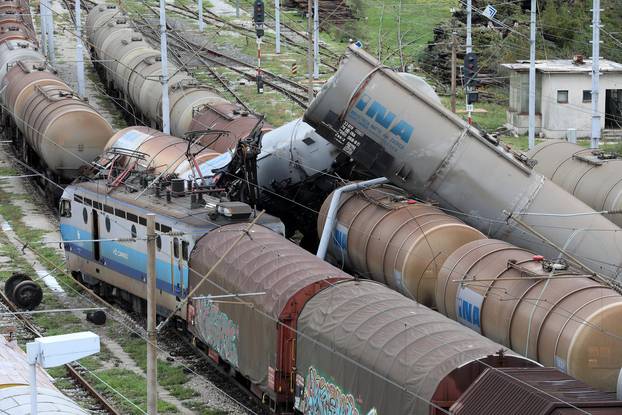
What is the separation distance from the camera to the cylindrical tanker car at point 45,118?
37938mm

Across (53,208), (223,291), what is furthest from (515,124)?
(223,291)

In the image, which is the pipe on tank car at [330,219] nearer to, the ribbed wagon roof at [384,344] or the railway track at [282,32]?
the ribbed wagon roof at [384,344]

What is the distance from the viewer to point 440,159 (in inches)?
1096

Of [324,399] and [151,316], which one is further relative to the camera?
[324,399]

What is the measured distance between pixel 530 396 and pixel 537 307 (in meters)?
5.22

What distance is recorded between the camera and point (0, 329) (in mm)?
26812

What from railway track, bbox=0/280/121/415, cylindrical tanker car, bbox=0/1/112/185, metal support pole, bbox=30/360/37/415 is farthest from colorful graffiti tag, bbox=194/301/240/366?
cylindrical tanker car, bbox=0/1/112/185

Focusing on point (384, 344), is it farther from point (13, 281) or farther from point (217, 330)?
point (13, 281)

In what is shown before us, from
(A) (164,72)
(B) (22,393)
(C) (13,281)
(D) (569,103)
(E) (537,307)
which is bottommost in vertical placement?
(C) (13,281)

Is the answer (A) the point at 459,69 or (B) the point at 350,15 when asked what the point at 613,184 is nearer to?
(A) the point at 459,69

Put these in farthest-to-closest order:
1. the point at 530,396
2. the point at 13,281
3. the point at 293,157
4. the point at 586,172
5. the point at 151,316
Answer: the point at 293,157, the point at 586,172, the point at 13,281, the point at 151,316, the point at 530,396

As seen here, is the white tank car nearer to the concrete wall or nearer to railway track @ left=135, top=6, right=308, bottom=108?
the concrete wall

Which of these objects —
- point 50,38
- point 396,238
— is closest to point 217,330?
point 396,238

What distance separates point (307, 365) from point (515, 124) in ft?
100
